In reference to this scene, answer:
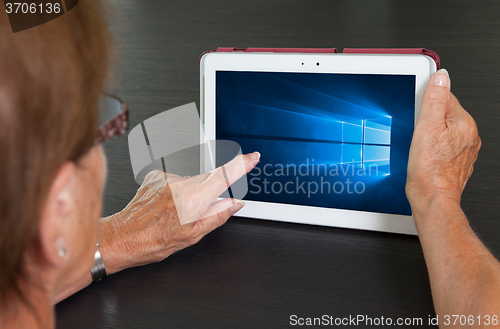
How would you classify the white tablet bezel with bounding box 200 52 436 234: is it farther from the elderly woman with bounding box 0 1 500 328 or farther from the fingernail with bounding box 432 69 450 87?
the elderly woman with bounding box 0 1 500 328

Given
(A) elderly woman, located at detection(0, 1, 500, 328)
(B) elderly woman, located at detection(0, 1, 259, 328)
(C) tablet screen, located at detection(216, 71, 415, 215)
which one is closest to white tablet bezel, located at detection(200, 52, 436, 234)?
(C) tablet screen, located at detection(216, 71, 415, 215)

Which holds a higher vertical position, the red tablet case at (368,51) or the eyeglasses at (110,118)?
the eyeglasses at (110,118)

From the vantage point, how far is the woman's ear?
0.30 m

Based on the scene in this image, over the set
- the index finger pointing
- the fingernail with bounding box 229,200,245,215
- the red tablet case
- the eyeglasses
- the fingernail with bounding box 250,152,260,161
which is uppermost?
the eyeglasses

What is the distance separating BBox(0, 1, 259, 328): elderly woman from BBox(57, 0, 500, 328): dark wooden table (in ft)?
0.22

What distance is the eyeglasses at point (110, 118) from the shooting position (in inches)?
12.7

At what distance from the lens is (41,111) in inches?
10.5

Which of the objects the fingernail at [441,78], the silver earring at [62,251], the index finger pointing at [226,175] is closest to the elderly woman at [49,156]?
the silver earring at [62,251]

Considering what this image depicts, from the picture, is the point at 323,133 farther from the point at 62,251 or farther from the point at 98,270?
the point at 62,251

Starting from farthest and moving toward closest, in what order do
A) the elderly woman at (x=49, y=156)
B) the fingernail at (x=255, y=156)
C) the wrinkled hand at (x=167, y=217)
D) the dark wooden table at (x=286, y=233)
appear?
the fingernail at (x=255, y=156)
the wrinkled hand at (x=167, y=217)
the dark wooden table at (x=286, y=233)
the elderly woman at (x=49, y=156)

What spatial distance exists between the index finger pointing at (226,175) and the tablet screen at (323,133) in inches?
0.8

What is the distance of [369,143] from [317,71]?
0.46ft

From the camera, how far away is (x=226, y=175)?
0.80 meters

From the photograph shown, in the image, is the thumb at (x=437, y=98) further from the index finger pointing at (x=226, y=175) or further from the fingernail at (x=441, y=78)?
the index finger pointing at (x=226, y=175)
